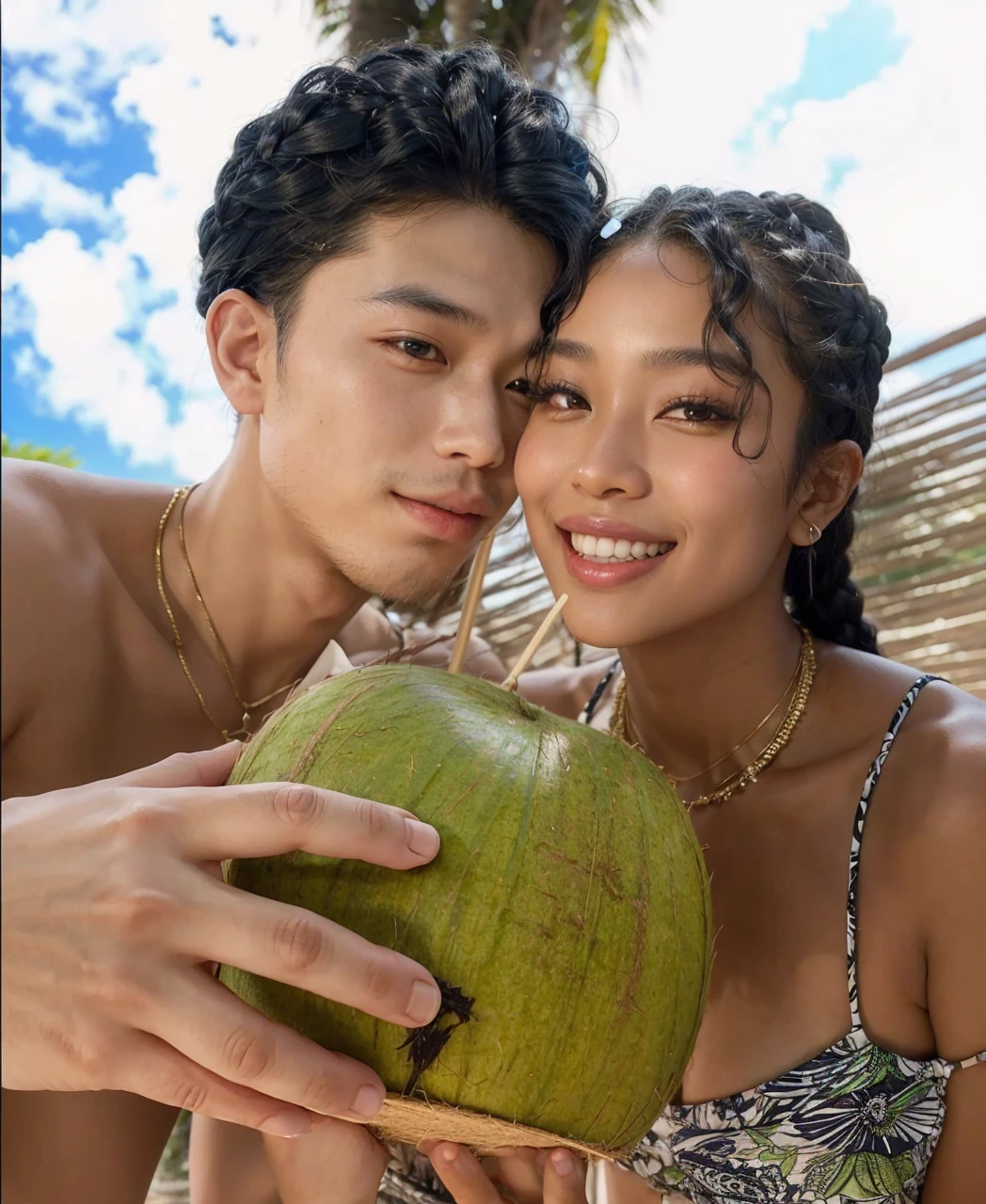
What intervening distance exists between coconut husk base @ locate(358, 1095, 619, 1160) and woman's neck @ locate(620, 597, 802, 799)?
0.89m

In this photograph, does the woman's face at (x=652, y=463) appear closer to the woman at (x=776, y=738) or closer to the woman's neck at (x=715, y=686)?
the woman at (x=776, y=738)

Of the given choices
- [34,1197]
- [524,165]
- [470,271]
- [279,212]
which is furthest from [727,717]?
[34,1197]

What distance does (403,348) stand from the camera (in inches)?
65.5

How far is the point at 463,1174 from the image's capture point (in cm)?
112

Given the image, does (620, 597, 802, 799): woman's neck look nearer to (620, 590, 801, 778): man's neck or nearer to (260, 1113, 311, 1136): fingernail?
(620, 590, 801, 778): man's neck

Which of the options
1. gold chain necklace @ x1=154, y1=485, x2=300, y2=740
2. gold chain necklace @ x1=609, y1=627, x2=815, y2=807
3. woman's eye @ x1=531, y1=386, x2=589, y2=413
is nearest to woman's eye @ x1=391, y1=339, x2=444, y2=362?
woman's eye @ x1=531, y1=386, x2=589, y2=413

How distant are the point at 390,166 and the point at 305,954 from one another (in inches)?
51.9

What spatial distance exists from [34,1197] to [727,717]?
1.25m

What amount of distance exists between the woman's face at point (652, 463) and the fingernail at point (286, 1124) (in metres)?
0.80

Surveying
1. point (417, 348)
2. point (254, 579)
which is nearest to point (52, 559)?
point (254, 579)

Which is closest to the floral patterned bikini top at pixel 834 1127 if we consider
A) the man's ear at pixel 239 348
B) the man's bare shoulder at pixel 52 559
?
the man's bare shoulder at pixel 52 559

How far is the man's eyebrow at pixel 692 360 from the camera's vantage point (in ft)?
5.13

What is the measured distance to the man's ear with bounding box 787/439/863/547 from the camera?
180 centimetres

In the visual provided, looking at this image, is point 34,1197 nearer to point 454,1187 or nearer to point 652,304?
point 454,1187
